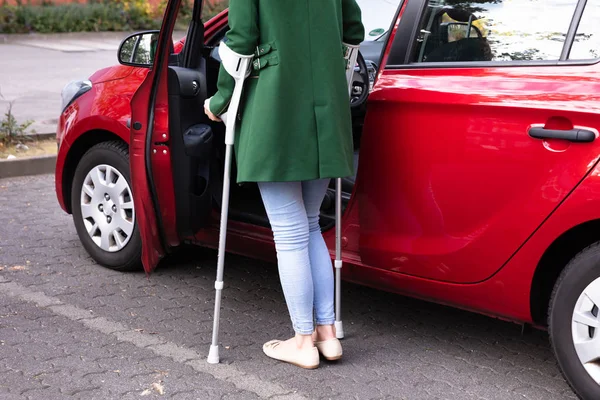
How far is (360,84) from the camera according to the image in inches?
173

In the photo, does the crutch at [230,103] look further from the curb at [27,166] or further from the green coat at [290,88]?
the curb at [27,166]

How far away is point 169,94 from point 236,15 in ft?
3.25

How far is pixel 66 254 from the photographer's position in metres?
5.17

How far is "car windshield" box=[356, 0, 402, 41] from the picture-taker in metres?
4.06

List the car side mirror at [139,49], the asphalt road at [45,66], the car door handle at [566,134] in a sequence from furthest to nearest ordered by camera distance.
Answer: the asphalt road at [45,66]
the car side mirror at [139,49]
the car door handle at [566,134]

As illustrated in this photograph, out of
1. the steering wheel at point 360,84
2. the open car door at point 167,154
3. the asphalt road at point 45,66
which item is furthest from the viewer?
the asphalt road at point 45,66

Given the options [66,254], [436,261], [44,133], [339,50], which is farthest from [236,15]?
[44,133]

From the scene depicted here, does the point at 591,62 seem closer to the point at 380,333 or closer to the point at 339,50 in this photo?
the point at 339,50

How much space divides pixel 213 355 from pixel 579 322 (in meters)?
1.49

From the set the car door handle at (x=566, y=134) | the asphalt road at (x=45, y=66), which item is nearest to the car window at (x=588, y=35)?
the car door handle at (x=566, y=134)

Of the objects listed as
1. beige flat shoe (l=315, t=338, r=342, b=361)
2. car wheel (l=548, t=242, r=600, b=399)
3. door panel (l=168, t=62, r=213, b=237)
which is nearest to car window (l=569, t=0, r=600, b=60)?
car wheel (l=548, t=242, r=600, b=399)

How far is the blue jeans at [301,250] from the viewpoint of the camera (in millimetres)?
3508

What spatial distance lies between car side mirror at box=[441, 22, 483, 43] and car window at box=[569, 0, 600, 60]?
0.43m

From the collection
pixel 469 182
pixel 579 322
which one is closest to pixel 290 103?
pixel 469 182
